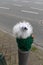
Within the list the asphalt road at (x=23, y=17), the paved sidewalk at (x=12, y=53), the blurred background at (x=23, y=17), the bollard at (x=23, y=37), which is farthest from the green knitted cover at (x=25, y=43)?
the asphalt road at (x=23, y=17)

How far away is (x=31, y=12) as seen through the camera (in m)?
15.3

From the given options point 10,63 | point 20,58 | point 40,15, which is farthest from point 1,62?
point 40,15

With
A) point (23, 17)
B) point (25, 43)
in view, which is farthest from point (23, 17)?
point (25, 43)

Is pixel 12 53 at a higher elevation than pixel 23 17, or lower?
higher

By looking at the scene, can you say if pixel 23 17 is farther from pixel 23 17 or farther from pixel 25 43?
pixel 25 43

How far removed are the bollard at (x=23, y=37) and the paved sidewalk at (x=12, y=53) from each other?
2.00 metres

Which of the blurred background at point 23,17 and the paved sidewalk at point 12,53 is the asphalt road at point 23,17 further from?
the paved sidewalk at point 12,53

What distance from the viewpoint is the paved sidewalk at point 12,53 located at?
664cm

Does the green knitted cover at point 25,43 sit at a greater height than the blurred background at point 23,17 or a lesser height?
greater

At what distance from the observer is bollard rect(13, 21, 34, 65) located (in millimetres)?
4289

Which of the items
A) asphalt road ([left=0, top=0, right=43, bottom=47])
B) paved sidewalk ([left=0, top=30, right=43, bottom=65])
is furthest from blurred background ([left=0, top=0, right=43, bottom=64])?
paved sidewalk ([left=0, top=30, right=43, bottom=65])

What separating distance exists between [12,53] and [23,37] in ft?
9.75

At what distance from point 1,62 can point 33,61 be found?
240cm

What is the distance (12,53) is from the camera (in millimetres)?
7215
